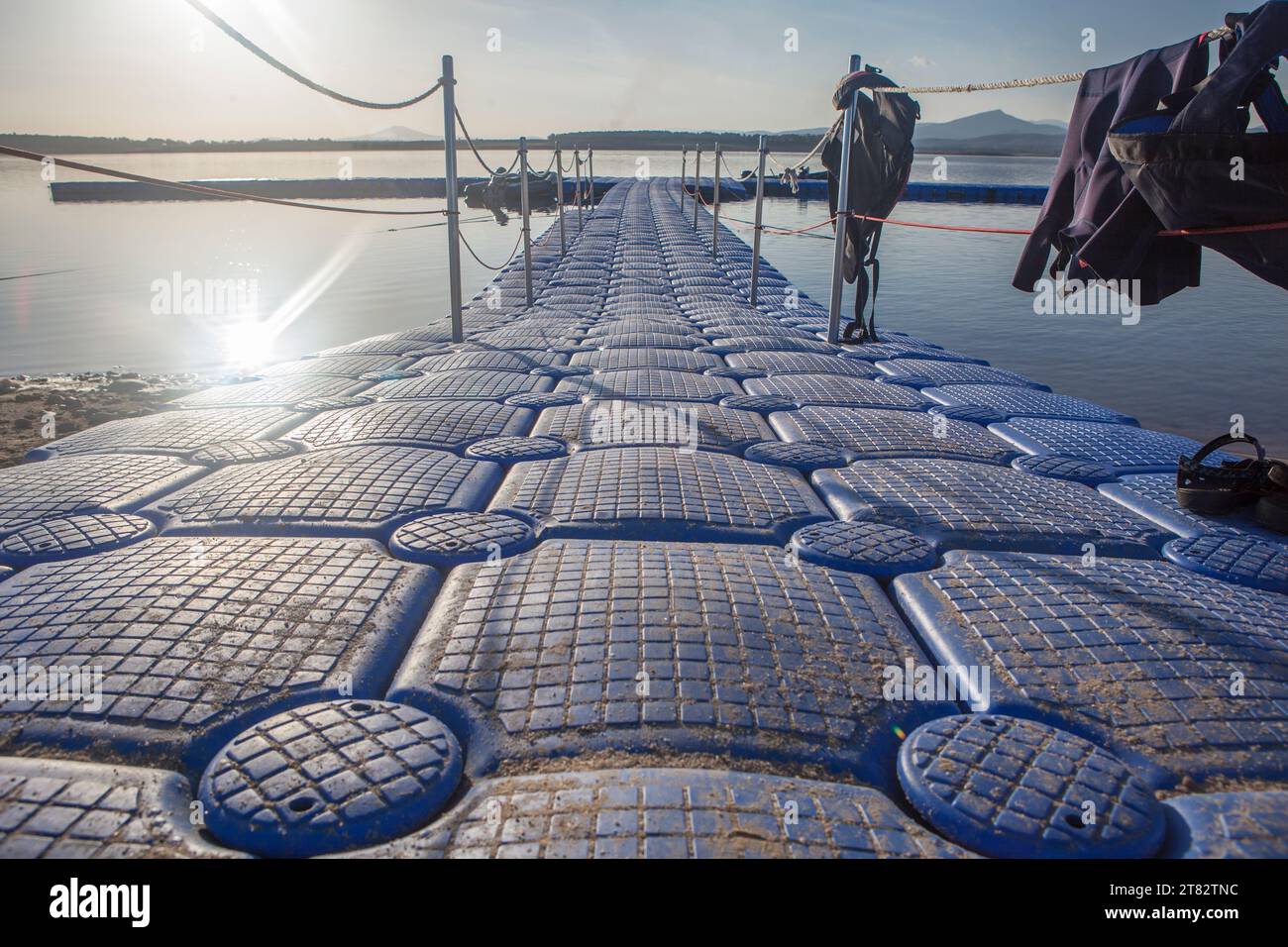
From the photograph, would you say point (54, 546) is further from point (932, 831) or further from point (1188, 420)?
point (1188, 420)

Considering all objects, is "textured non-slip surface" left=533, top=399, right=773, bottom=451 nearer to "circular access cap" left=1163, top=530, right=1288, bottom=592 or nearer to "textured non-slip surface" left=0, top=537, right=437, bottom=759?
"textured non-slip surface" left=0, top=537, right=437, bottom=759

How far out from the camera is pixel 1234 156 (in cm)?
247

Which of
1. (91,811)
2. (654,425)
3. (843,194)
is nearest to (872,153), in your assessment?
(843,194)

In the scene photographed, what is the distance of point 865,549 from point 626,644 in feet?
2.82

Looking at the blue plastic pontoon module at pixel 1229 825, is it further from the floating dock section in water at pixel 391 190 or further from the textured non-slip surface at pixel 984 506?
the floating dock section in water at pixel 391 190

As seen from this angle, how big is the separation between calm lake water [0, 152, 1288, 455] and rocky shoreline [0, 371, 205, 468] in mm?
1056

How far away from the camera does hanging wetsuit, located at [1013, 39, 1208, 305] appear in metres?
3.00

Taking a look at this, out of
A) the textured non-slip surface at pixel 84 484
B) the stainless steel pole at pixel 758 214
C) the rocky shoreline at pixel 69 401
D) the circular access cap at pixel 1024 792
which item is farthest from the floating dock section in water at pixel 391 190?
the circular access cap at pixel 1024 792

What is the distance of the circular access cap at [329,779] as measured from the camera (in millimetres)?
1298

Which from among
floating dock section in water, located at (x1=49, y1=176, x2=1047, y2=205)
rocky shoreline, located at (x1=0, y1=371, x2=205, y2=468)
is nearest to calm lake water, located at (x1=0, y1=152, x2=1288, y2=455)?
rocky shoreline, located at (x1=0, y1=371, x2=205, y2=468)

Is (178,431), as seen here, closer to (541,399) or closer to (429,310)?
(541,399)

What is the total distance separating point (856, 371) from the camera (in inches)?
199

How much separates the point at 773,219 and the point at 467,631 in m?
25.8
